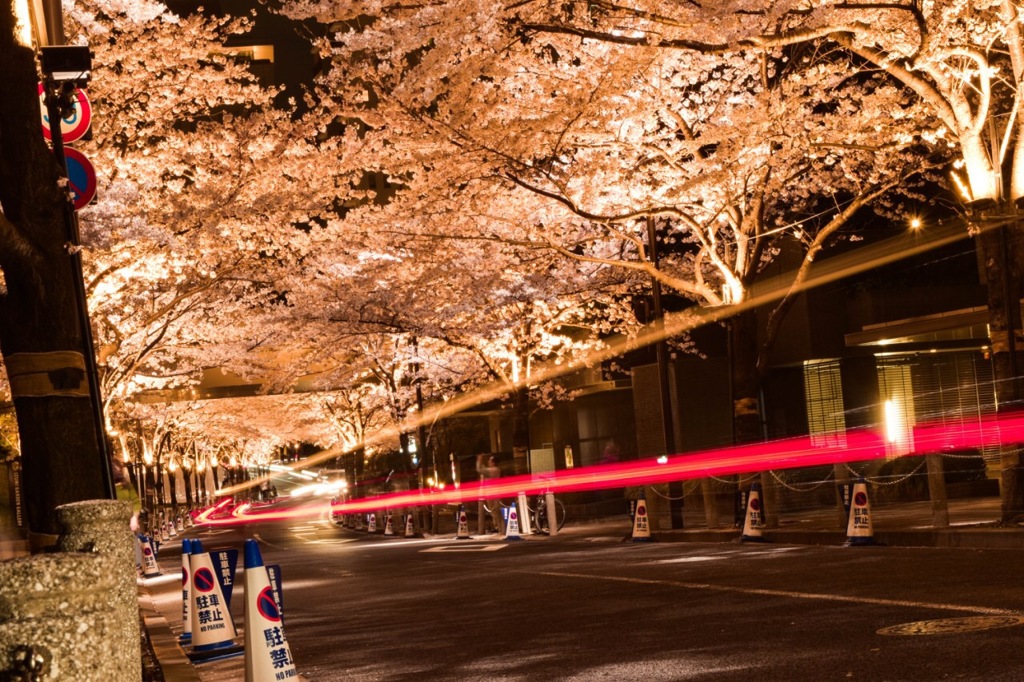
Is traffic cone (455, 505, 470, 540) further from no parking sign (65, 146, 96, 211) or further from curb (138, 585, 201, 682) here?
no parking sign (65, 146, 96, 211)

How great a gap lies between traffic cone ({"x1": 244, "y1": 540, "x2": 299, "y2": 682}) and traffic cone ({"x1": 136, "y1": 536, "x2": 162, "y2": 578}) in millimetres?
18323

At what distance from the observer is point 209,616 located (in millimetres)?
10773

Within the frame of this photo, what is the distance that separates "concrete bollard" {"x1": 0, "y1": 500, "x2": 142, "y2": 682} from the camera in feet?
10.5

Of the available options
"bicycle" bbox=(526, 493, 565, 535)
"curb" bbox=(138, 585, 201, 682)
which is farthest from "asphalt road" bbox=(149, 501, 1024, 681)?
"bicycle" bbox=(526, 493, 565, 535)

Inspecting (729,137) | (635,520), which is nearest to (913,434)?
(635,520)

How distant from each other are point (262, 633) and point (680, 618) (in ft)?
15.2

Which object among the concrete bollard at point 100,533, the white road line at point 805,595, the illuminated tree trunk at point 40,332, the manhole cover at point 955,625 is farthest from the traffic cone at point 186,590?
the concrete bollard at point 100,533

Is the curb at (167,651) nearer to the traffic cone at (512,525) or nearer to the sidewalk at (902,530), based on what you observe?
the sidewalk at (902,530)

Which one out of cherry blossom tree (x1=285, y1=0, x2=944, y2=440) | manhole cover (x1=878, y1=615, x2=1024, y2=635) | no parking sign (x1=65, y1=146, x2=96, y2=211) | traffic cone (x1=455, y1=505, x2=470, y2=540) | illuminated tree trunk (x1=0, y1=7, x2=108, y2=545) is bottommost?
traffic cone (x1=455, y1=505, x2=470, y2=540)

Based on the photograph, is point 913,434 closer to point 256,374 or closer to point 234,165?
point 234,165

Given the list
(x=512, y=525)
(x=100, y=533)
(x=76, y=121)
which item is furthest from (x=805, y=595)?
(x=512, y=525)

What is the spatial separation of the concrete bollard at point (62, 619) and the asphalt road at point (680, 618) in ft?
16.1

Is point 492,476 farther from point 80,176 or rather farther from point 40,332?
point 40,332

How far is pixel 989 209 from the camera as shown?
16.2 metres
